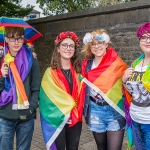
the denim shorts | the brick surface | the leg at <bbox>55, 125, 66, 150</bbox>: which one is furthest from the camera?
the brick surface

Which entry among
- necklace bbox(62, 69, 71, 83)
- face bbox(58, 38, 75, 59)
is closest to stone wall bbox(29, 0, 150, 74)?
face bbox(58, 38, 75, 59)

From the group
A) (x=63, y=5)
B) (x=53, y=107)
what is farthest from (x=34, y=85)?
(x=63, y=5)

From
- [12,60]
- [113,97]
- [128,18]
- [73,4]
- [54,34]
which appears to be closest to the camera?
[12,60]

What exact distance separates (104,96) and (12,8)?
9550mm

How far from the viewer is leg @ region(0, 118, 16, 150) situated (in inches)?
112

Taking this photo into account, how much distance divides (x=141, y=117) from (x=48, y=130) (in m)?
1.16

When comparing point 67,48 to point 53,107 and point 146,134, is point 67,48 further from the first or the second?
point 146,134

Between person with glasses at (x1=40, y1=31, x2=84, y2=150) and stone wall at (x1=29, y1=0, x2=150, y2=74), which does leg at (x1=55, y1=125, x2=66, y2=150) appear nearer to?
person with glasses at (x1=40, y1=31, x2=84, y2=150)

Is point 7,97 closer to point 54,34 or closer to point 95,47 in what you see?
point 95,47

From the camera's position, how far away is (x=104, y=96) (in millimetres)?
3018

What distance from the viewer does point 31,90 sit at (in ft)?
9.82

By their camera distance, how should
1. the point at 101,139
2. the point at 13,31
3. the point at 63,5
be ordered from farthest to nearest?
the point at 63,5 < the point at 101,139 < the point at 13,31

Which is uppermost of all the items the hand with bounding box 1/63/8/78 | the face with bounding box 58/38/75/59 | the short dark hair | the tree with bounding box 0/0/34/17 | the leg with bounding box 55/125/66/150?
the tree with bounding box 0/0/34/17

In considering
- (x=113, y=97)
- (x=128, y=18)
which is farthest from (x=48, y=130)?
(x=128, y=18)
